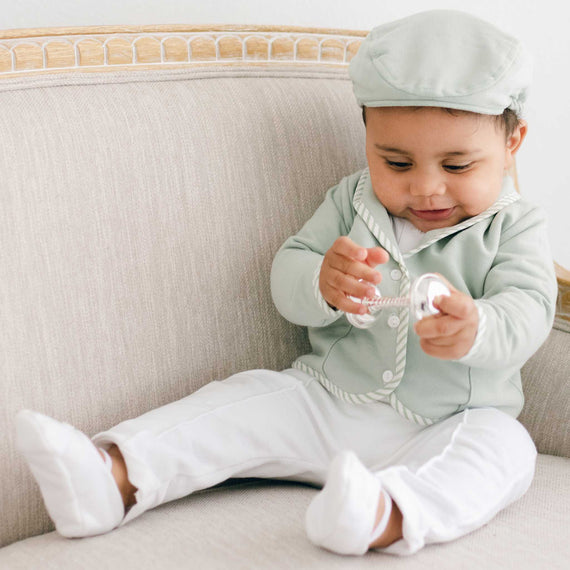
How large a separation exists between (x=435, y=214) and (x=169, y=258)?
0.37 m

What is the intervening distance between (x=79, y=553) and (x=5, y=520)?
Result: 0.17 metres

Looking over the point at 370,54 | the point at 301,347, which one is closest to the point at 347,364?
the point at 301,347

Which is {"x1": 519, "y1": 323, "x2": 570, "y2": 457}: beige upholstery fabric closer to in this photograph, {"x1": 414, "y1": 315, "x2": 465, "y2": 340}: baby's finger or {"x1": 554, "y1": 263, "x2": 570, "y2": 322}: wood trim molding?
{"x1": 554, "y1": 263, "x2": 570, "y2": 322}: wood trim molding

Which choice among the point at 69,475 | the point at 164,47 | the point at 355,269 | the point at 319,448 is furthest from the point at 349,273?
the point at 164,47

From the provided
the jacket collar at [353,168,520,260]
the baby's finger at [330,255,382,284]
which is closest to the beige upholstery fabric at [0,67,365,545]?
the jacket collar at [353,168,520,260]

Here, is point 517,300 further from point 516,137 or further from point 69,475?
point 69,475

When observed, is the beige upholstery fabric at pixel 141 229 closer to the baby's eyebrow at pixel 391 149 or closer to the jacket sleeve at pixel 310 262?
the jacket sleeve at pixel 310 262

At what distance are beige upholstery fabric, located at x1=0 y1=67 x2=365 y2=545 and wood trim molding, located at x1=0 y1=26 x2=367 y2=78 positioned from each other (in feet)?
0.10

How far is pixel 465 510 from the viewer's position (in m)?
0.92

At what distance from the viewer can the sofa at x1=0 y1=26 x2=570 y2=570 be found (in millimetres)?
939

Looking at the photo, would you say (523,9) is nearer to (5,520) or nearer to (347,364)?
(347,364)

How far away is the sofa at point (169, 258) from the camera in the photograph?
0.94 meters

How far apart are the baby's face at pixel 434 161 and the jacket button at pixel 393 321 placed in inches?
5.5

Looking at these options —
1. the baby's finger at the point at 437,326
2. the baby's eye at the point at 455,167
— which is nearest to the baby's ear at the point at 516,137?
the baby's eye at the point at 455,167
